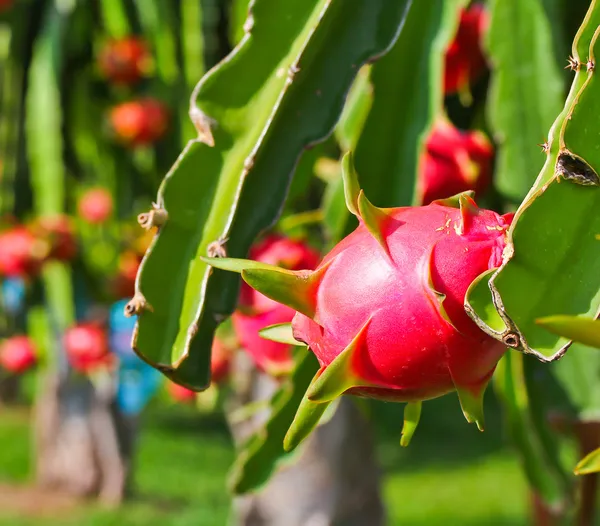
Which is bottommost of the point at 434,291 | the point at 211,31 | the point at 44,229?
the point at 44,229

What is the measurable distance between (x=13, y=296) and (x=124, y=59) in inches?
69.8

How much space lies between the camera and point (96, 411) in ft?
15.5

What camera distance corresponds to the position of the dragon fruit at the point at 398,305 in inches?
18.4

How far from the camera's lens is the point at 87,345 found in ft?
8.57

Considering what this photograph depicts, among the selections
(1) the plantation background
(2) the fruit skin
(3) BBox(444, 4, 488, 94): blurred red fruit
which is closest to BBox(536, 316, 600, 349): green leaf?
(1) the plantation background

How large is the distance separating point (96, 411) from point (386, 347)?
444 centimetres

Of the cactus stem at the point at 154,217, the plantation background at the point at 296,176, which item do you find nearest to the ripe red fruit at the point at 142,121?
the plantation background at the point at 296,176

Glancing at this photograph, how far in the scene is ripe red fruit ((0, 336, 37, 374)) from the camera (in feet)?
10.6

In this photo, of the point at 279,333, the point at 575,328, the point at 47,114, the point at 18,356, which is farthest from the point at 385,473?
the point at 575,328

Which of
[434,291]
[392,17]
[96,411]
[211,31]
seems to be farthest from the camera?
[96,411]

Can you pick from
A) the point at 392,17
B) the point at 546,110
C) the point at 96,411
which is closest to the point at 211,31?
the point at 546,110

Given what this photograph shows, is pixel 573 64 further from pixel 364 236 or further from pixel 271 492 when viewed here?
pixel 271 492

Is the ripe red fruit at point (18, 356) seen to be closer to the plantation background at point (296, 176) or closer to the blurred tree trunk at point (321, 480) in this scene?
the plantation background at point (296, 176)

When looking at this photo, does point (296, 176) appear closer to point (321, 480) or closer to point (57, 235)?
point (321, 480)
